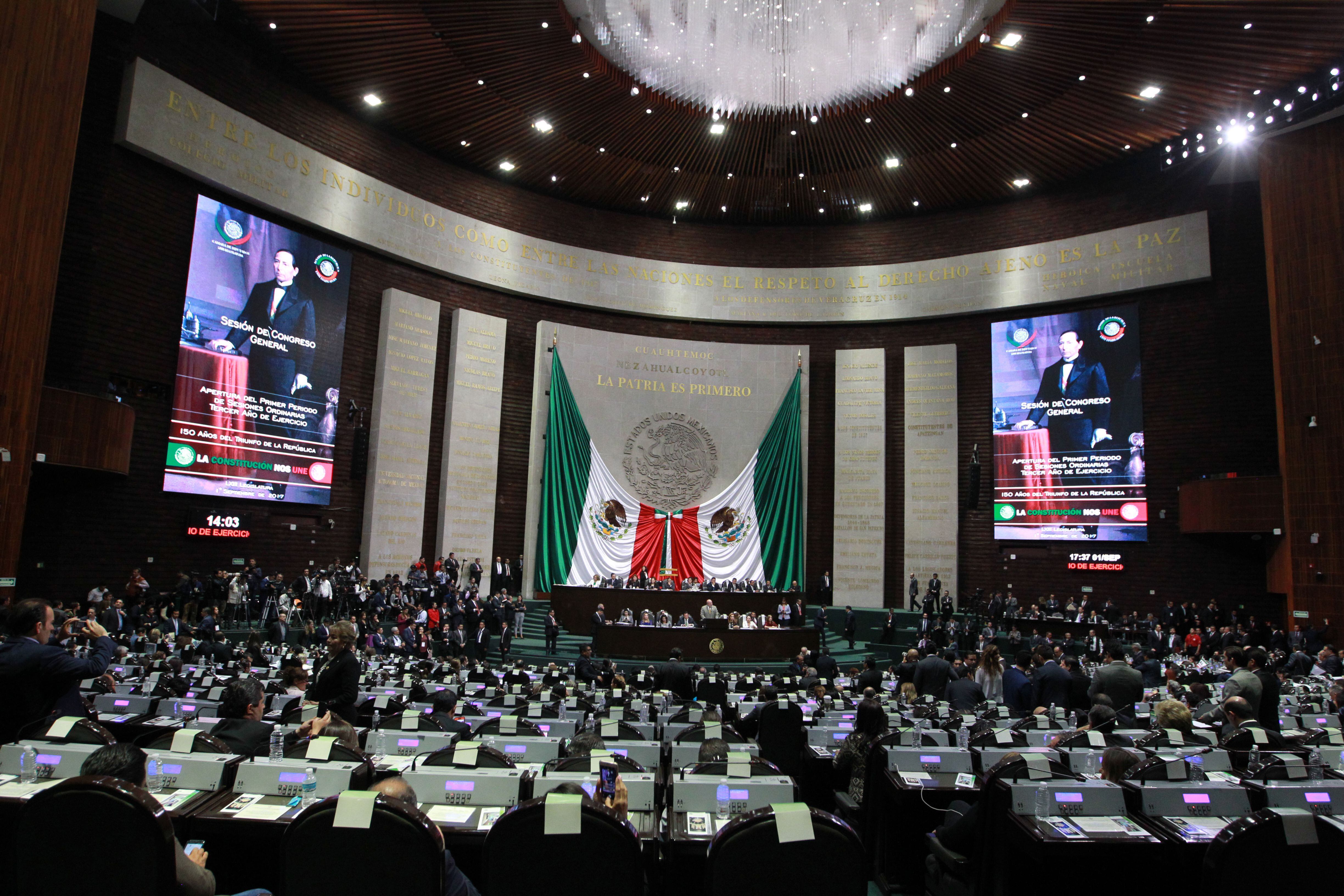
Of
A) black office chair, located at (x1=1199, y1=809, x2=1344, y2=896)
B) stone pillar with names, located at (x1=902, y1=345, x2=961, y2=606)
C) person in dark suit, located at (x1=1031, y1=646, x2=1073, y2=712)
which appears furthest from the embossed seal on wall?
black office chair, located at (x1=1199, y1=809, x2=1344, y2=896)

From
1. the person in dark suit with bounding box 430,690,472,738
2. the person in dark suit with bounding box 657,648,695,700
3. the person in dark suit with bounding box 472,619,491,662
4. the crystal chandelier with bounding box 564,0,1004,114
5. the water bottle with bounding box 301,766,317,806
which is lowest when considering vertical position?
the person in dark suit with bounding box 472,619,491,662

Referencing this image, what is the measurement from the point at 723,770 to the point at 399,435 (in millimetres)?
16896

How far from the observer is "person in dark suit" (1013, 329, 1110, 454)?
64.3 ft

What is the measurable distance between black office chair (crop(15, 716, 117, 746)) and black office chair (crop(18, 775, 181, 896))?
140cm

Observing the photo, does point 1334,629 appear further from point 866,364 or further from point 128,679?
point 128,679

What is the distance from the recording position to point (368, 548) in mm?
18234

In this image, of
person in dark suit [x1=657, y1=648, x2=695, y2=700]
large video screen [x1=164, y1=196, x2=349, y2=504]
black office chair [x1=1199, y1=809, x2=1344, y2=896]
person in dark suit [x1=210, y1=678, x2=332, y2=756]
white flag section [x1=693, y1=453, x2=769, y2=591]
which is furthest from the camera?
white flag section [x1=693, y1=453, x2=769, y2=591]

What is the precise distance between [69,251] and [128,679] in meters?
10.6

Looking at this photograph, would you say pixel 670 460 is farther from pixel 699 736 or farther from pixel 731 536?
pixel 699 736

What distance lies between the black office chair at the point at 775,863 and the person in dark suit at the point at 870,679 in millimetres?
6206

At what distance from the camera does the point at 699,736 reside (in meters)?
5.04

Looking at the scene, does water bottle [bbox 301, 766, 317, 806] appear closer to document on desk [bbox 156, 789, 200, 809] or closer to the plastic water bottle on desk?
the plastic water bottle on desk

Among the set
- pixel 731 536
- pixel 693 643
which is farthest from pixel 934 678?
pixel 731 536

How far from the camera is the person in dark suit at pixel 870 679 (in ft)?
28.3
